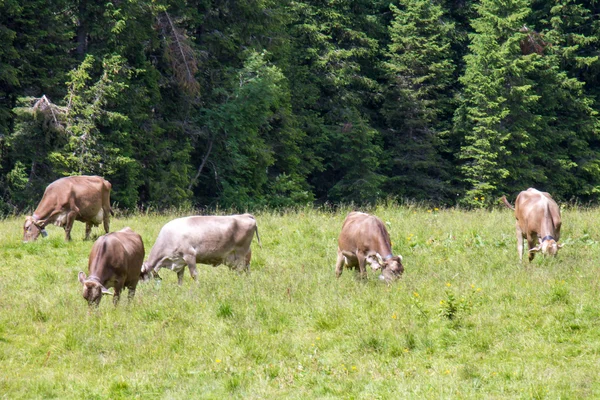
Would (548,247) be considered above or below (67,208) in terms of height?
above

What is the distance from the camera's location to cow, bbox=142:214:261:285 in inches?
544

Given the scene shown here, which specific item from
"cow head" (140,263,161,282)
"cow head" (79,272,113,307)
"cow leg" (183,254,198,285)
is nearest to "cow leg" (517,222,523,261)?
"cow leg" (183,254,198,285)

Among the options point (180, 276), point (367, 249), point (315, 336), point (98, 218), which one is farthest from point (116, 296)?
point (98, 218)

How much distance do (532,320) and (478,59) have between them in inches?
1063

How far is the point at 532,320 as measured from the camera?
1082 centimetres

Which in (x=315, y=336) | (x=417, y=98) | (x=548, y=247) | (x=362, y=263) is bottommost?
(x=315, y=336)

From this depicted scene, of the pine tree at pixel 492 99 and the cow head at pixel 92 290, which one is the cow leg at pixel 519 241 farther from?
the pine tree at pixel 492 99

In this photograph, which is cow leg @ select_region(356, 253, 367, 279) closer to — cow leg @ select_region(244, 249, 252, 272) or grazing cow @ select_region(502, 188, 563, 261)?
cow leg @ select_region(244, 249, 252, 272)

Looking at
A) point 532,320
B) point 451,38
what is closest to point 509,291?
point 532,320

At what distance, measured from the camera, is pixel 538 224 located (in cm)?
1516

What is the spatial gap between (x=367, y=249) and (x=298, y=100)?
73.1 feet

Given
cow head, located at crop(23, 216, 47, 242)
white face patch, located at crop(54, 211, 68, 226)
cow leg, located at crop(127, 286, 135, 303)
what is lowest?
cow head, located at crop(23, 216, 47, 242)

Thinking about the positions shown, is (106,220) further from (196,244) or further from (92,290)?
(92,290)

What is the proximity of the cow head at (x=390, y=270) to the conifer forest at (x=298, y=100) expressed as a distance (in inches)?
553
